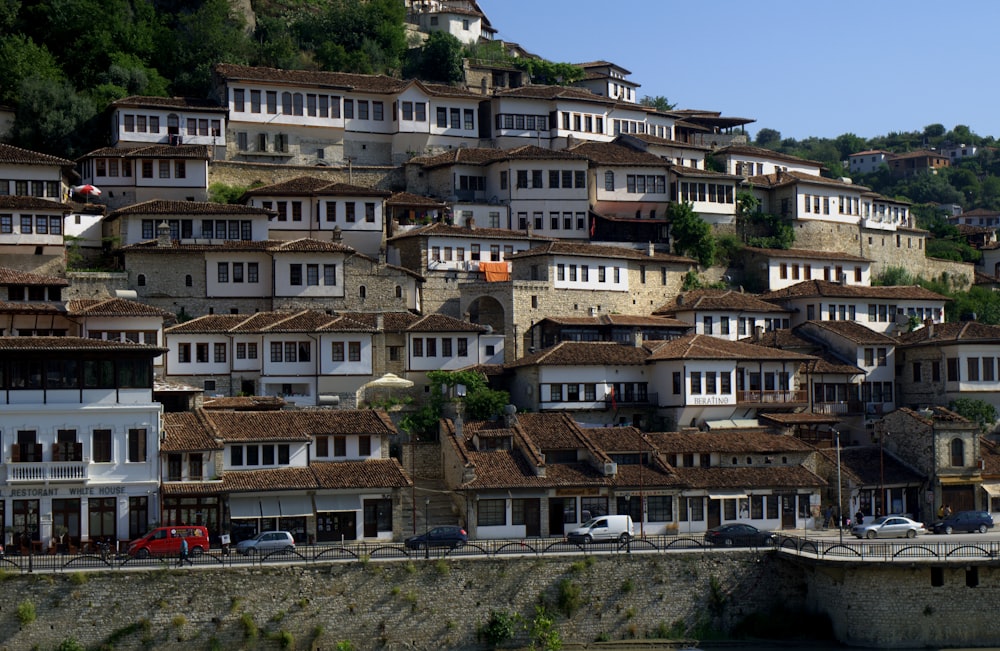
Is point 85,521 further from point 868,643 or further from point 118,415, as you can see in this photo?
point 868,643

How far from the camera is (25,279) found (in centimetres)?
5991

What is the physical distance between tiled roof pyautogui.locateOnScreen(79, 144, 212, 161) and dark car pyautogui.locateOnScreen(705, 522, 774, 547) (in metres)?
36.3

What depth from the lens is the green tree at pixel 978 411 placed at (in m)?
65.4

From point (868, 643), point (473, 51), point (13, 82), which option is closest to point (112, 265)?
point (13, 82)

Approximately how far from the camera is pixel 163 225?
67.2 meters

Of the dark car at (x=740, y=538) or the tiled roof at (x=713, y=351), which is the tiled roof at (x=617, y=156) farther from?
the dark car at (x=740, y=538)

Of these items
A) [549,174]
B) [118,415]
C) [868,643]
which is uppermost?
[549,174]

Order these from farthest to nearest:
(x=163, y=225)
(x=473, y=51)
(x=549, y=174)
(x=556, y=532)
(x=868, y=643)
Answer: (x=473, y=51) < (x=549, y=174) < (x=163, y=225) < (x=556, y=532) < (x=868, y=643)

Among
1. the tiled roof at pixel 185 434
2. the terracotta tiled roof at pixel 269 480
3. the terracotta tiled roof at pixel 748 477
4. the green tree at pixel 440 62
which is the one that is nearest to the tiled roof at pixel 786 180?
the green tree at pixel 440 62

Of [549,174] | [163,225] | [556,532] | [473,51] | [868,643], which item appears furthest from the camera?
[473,51]

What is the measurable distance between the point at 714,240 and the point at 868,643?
40359 mm

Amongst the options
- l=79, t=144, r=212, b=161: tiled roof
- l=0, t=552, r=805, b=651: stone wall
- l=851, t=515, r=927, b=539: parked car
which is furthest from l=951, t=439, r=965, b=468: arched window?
l=79, t=144, r=212, b=161: tiled roof

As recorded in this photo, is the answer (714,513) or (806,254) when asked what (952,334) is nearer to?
(806,254)

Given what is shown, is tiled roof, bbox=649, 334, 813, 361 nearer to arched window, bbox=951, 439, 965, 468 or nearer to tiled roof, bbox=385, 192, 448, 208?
arched window, bbox=951, 439, 965, 468
